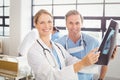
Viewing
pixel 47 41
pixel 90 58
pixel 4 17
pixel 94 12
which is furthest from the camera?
pixel 4 17

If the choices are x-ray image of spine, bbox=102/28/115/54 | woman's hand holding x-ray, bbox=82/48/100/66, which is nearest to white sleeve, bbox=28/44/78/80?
woman's hand holding x-ray, bbox=82/48/100/66

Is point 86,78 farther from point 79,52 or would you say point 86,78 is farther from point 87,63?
point 87,63

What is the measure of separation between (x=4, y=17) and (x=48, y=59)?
4903 millimetres

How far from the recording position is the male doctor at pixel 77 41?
1.69 meters

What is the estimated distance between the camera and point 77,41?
73.5 inches

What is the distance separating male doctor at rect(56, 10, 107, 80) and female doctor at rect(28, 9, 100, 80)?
24 cm

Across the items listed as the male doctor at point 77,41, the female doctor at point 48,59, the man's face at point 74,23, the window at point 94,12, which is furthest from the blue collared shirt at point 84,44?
the window at point 94,12

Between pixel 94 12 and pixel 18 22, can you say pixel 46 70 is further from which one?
pixel 18 22

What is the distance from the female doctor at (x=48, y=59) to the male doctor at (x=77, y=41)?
244 millimetres

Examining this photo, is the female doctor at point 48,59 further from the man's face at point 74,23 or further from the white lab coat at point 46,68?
the man's face at point 74,23

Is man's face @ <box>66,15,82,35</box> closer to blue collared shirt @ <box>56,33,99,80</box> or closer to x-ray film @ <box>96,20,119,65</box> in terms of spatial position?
blue collared shirt @ <box>56,33,99,80</box>

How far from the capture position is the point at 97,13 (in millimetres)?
4691

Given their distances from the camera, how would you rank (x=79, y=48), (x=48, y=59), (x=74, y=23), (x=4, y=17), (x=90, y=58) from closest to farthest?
1. (x=90, y=58)
2. (x=48, y=59)
3. (x=74, y=23)
4. (x=79, y=48)
5. (x=4, y=17)

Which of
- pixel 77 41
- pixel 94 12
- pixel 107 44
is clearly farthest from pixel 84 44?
pixel 94 12
